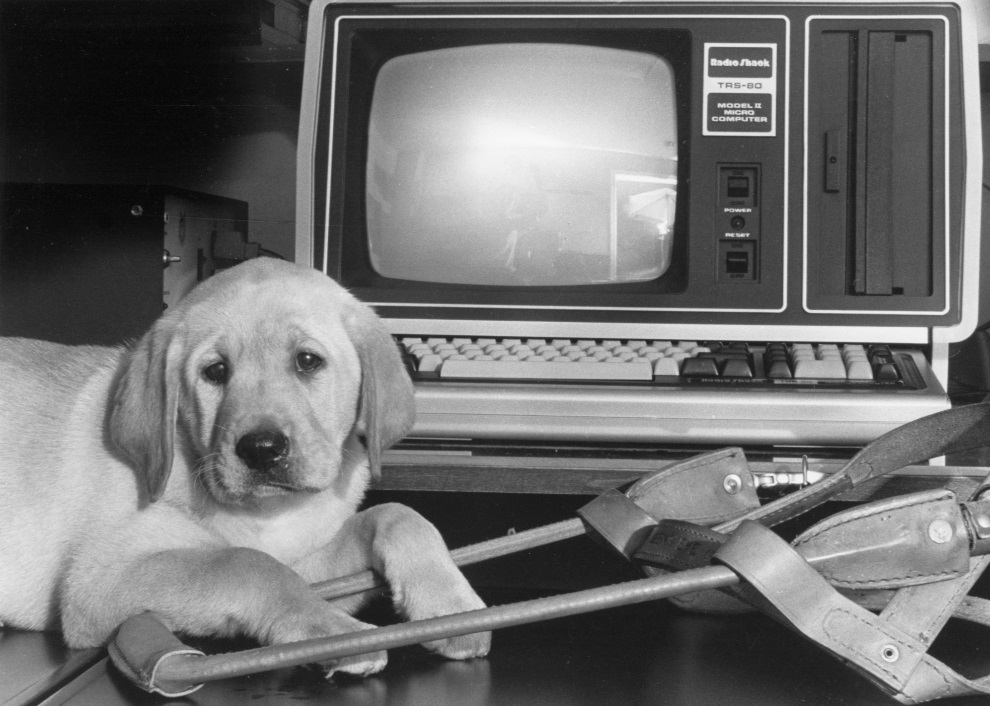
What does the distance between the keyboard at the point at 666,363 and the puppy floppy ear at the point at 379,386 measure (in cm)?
17

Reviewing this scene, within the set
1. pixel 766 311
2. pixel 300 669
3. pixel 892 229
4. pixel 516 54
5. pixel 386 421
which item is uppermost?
pixel 516 54

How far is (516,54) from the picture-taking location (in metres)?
1.55

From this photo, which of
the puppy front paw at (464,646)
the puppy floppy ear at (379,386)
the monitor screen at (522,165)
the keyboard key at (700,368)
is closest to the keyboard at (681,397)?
the keyboard key at (700,368)

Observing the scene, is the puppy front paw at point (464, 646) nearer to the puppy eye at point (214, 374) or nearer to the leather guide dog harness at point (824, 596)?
the leather guide dog harness at point (824, 596)

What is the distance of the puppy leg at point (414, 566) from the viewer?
79 cm

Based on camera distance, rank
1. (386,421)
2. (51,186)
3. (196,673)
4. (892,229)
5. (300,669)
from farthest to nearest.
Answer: (51,186), (892,229), (386,421), (300,669), (196,673)

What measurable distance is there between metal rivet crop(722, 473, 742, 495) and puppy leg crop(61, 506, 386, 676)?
0.38m

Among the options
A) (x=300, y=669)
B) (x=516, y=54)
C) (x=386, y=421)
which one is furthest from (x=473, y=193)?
(x=300, y=669)

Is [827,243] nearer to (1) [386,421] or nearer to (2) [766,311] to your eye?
(2) [766,311]

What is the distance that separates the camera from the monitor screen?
1.52 m

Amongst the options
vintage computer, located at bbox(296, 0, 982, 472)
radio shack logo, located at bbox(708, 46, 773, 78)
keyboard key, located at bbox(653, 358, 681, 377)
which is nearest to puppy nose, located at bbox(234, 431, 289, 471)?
vintage computer, located at bbox(296, 0, 982, 472)

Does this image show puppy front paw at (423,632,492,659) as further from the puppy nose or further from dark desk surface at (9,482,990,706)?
the puppy nose

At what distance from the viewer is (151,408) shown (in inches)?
38.4

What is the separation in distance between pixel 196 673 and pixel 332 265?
3.03 feet
